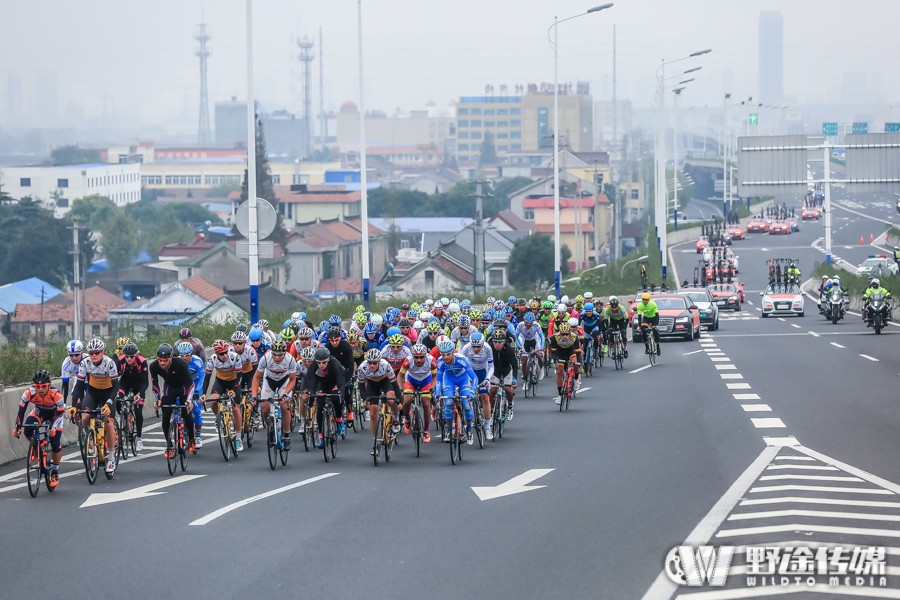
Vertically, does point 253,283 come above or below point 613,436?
above

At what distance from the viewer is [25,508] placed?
656 inches

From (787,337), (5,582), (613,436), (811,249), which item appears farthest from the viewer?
(811,249)

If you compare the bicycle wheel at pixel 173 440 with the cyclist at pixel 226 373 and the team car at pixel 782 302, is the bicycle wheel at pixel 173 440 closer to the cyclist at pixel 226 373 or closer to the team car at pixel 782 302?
the cyclist at pixel 226 373

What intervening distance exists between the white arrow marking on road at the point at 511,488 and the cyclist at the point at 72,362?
5.96 metres

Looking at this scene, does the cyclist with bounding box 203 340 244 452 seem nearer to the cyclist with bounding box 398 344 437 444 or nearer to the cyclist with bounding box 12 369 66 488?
the cyclist with bounding box 398 344 437 444

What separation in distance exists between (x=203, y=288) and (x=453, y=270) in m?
20.0

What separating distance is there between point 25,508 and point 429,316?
41.3 ft

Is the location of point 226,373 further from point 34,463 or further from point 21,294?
point 21,294

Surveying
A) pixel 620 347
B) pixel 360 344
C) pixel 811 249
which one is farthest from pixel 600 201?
pixel 360 344

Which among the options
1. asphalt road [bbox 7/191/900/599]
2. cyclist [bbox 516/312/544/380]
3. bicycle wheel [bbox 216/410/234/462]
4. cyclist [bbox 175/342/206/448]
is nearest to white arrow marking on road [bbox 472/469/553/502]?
asphalt road [bbox 7/191/900/599]

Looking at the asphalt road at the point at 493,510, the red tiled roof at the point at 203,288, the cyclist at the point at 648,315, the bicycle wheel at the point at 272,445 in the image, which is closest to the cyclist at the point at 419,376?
the asphalt road at the point at 493,510

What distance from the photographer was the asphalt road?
12.2m

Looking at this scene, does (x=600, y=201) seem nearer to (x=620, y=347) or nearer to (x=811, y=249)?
(x=811, y=249)

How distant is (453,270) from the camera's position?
108 m
